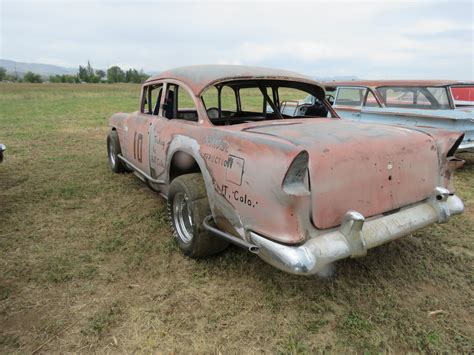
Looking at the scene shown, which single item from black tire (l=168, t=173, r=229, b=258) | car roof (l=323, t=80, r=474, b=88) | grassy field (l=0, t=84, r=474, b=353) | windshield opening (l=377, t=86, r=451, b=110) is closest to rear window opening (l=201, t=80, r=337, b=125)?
black tire (l=168, t=173, r=229, b=258)

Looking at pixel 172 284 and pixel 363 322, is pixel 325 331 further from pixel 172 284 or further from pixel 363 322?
pixel 172 284

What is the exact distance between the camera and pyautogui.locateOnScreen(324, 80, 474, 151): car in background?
19.4 ft

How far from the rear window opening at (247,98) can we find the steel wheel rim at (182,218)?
39.1 inches

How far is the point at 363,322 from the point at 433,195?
1227 millimetres

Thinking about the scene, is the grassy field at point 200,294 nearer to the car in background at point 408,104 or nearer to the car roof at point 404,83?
the car in background at point 408,104

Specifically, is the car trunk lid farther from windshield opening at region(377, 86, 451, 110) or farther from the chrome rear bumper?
windshield opening at region(377, 86, 451, 110)

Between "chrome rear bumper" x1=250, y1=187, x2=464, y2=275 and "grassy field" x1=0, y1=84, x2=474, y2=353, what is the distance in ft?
1.61

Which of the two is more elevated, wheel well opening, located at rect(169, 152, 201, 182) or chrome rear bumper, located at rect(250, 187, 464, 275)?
wheel well opening, located at rect(169, 152, 201, 182)

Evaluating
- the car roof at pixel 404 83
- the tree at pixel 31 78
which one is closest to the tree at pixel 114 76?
the tree at pixel 31 78

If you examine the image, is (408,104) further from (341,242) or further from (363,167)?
(341,242)

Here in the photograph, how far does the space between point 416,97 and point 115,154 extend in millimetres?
5666

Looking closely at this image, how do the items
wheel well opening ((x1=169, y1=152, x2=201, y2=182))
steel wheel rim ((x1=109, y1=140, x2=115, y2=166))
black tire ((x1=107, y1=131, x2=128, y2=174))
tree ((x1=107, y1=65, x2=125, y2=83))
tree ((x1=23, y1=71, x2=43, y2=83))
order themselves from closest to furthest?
wheel well opening ((x1=169, y1=152, x2=201, y2=182)), black tire ((x1=107, y1=131, x2=128, y2=174)), steel wheel rim ((x1=109, y1=140, x2=115, y2=166)), tree ((x1=23, y1=71, x2=43, y2=83)), tree ((x1=107, y1=65, x2=125, y2=83))

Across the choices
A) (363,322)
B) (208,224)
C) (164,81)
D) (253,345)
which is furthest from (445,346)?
(164,81)

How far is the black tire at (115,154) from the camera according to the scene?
5586 millimetres
